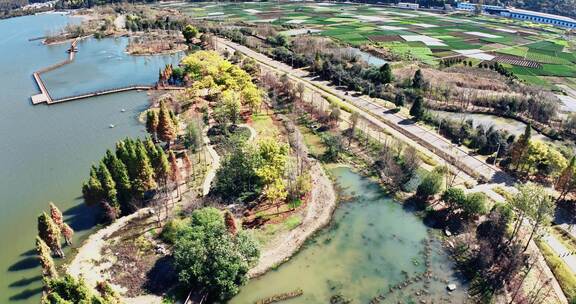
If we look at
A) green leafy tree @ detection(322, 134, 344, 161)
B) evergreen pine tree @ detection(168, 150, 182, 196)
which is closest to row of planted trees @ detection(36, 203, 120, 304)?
evergreen pine tree @ detection(168, 150, 182, 196)

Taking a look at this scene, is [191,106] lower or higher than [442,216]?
higher

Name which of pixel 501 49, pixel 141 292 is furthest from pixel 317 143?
pixel 501 49

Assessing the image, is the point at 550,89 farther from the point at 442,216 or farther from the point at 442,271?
the point at 442,271

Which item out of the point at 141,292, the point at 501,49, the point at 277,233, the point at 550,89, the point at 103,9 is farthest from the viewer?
the point at 103,9

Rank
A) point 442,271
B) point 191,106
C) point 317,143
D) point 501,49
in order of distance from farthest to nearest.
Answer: point 501,49
point 191,106
point 317,143
point 442,271

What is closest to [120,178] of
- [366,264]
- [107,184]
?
[107,184]

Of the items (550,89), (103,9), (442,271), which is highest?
(103,9)

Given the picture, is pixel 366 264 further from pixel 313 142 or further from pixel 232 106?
pixel 232 106
